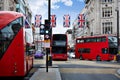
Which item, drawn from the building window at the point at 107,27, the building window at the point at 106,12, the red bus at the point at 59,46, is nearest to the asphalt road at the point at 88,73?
the red bus at the point at 59,46

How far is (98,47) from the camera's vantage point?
5959cm

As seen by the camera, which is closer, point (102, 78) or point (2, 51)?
point (2, 51)

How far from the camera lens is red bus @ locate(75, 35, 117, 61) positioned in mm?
57156

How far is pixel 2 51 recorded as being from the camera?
19.1m

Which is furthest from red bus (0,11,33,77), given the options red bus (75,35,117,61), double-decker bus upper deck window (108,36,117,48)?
double-decker bus upper deck window (108,36,117,48)

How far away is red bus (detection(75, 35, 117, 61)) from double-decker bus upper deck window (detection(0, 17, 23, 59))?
38.2 metres

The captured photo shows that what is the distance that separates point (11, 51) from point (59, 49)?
35415 mm

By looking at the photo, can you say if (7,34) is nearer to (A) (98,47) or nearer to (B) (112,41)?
(B) (112,41)

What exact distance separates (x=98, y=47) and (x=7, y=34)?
41.2 meters

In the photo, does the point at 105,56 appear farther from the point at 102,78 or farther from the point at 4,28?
the point at 4,28

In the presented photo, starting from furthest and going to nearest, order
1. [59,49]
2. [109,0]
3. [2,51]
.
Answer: [109,0]
[59,49]
[2,51]

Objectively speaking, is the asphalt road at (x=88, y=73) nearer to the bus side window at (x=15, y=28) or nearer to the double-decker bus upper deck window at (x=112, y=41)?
the bus side window at (x=15, y=28)

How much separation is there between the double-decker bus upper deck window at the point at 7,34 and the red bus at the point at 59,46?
108 feet

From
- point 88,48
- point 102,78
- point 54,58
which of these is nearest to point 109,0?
point 88,48
